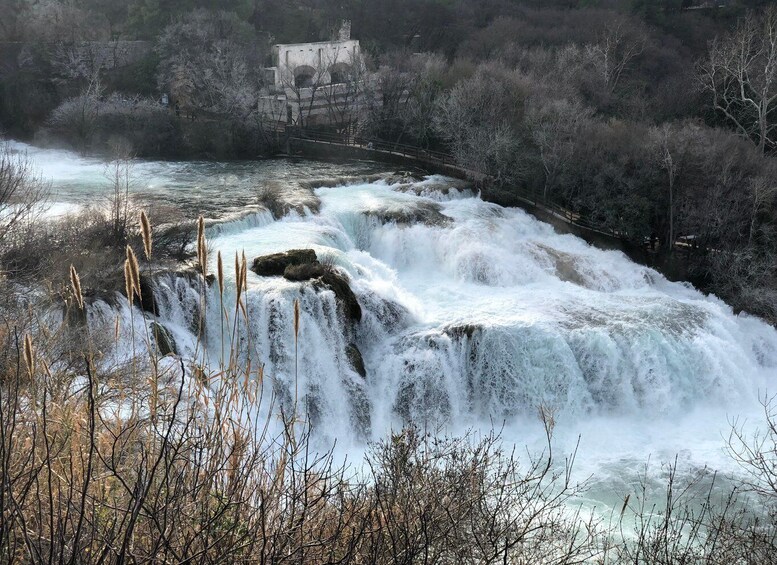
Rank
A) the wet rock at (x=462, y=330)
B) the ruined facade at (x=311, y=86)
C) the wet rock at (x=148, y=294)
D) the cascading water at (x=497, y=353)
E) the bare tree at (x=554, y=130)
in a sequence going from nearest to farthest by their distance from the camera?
the wet rock at (x=148, y=294) → the cascading water at (x=497, y=353) → the wet rock at (x=462, y=330) → the bare tree at (x=554, y=130) → the ruined facade at (x=311, y=86)

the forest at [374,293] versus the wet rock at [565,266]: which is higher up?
the forest at [374,293]

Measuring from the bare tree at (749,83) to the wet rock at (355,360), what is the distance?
63.4 ft

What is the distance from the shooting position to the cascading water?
1555cm

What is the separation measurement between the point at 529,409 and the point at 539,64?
75.3 ft

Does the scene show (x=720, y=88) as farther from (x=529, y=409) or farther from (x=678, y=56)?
A: (x=529, y=409)

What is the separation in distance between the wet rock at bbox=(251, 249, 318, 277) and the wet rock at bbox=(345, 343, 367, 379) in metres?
2.46

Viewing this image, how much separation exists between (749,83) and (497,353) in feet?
62.9

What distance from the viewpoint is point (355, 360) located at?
16.2m

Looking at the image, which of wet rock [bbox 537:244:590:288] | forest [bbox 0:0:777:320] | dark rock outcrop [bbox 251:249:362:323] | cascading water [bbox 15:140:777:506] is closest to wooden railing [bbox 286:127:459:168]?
forest [bbox 0:0:777:320]

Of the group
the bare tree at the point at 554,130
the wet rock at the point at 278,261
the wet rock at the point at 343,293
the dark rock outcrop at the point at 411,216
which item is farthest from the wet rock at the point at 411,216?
the wet rock at the point at 343,293

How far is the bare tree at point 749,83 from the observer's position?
2716 cm

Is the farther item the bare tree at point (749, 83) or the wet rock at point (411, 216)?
the bare tree at point (749, 83)

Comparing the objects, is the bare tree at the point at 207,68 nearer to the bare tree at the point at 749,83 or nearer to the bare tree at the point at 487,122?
the bare tree at the point at 487,122

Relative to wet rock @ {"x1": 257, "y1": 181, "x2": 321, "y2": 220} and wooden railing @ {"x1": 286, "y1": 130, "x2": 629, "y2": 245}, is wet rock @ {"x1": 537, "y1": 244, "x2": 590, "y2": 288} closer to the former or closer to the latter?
wooden railing @ {"x1": 286, "y1": 130, "x2": 629, "y2": 245}
